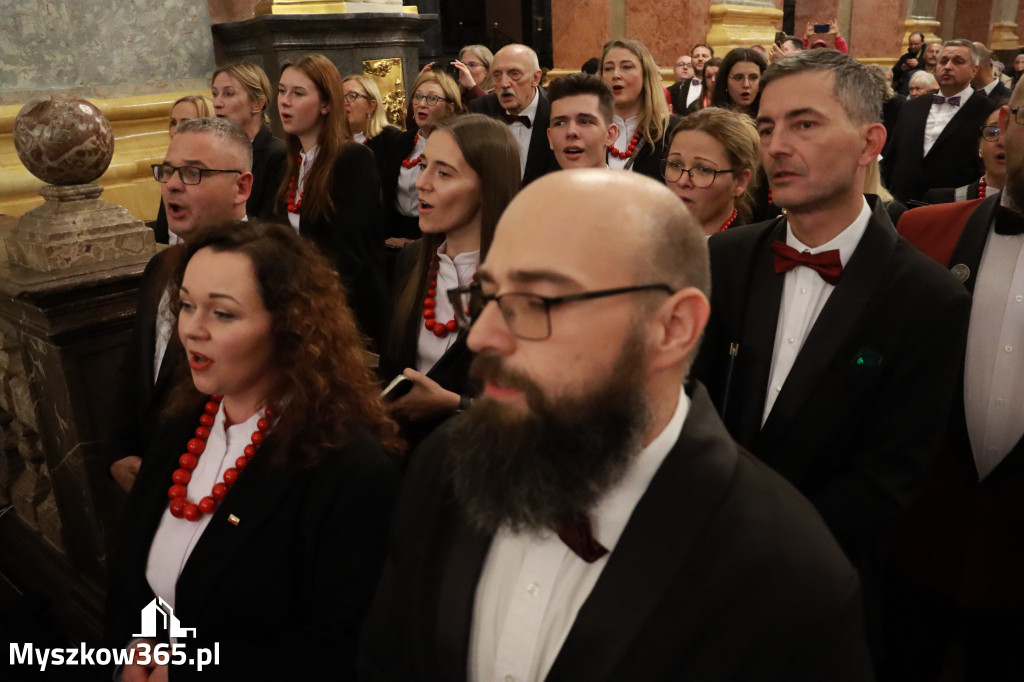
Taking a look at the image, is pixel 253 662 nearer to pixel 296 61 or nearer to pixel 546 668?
pixel 546 668

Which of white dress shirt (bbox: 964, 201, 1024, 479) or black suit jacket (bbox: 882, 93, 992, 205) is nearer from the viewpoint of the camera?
white dress shirt (bbox: 964, 201, 1024, 479)

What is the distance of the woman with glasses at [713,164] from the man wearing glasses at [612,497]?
175 cm

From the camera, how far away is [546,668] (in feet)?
4.32

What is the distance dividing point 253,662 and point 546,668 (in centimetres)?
87

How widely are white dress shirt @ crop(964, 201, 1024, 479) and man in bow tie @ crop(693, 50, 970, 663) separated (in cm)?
40

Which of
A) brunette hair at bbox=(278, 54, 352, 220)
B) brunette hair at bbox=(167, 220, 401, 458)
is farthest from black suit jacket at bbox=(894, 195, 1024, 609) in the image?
brunette hair at bbox=(278, 54, 352, 220)

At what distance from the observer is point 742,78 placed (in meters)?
5.31

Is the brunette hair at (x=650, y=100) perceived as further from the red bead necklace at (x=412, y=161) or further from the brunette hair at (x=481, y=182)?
the brunette hair at (x=481, y=182)

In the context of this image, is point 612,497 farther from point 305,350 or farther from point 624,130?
point 624,130

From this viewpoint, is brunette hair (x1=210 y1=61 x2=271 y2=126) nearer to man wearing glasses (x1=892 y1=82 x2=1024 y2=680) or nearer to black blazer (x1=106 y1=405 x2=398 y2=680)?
black blazer (x1=106 y1=405 x2=398 y2=680)

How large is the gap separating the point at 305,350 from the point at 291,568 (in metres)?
0.53

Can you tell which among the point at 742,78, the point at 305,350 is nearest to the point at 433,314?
the point at 305,350

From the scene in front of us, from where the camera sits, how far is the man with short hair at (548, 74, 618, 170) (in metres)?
3.97

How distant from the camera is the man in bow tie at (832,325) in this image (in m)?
1.95
